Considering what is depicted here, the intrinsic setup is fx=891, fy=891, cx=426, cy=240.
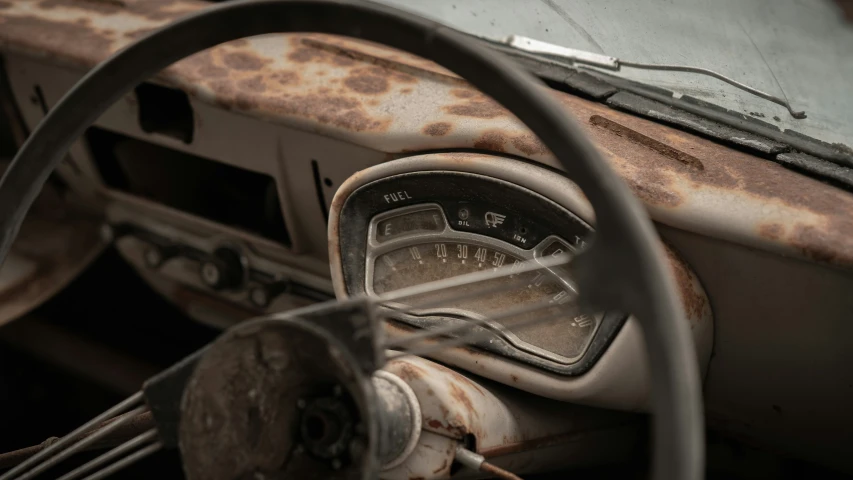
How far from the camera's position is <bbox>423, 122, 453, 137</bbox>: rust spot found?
43.4 inches

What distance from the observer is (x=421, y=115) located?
1.15m

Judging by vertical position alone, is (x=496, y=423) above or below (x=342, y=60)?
below

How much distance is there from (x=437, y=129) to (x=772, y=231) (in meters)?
0.41

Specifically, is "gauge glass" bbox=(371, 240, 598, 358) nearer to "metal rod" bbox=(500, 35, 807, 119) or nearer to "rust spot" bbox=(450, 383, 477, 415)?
"rust spot" bbox=(450, 383, 477, 415)

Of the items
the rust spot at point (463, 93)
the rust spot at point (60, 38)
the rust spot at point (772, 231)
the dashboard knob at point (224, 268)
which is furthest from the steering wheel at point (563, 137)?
the dashboard knob at point (224, 268)

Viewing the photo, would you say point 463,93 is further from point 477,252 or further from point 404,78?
point 477,252

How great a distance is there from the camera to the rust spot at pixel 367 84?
1.25 m

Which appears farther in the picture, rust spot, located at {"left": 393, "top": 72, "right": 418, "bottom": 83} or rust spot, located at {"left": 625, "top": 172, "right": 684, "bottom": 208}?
rust spot, located at {"left": 393, "top": 72, "right": 418, "bottom": 83}

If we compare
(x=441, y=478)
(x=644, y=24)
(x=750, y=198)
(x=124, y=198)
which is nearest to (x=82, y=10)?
(x=124, y=198)

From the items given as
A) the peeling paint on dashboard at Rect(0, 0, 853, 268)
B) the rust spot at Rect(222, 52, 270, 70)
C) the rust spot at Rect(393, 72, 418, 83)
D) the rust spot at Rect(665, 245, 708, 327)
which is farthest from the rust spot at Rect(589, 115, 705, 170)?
the rust spot at Rect(222, 52, 270, 70)

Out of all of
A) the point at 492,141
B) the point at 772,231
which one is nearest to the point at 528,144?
the point at 492,141

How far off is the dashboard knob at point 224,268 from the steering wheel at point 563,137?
0.77 metres

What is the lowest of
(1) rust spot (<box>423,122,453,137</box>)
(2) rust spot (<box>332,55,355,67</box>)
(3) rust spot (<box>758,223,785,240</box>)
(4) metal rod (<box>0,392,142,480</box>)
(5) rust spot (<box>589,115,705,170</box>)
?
(4) metal rod (<box>0,392,142,480</box>)

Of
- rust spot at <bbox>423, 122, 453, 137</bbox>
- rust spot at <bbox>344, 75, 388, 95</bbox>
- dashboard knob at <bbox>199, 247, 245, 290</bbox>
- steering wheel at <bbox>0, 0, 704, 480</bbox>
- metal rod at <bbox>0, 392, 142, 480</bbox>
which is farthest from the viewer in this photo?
dashboard knob at <bbox>199, 247, 245, 290</bbox>
